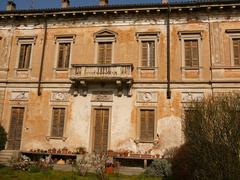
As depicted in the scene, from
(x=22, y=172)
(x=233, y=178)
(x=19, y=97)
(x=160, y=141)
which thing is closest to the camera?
(x=233, y=178)

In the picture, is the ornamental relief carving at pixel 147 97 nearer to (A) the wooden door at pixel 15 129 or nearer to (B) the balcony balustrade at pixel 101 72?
(B) the balcony balustrade at pixel 101 72

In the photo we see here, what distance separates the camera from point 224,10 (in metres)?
18.6

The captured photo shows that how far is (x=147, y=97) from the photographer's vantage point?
1830 centimetres

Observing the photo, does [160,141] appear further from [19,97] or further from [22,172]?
[19,97]

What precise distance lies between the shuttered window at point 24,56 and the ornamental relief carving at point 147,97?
784cm

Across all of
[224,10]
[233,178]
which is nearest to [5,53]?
[224,10]

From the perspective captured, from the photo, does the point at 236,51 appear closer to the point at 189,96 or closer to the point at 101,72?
the point at 189,96

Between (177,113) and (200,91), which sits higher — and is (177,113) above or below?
below

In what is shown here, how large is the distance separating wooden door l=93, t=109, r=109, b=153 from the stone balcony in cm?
150

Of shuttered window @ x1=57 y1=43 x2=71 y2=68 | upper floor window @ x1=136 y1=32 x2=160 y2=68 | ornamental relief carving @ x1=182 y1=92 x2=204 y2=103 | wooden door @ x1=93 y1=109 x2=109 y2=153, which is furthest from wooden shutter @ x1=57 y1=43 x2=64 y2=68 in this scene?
ornamental relief carving @ x1=182 y1=92 x2=204 y2=103

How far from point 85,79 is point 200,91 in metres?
6.85

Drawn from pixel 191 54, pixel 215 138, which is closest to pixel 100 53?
pixel 191 54

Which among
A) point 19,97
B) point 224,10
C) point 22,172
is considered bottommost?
point 22,172

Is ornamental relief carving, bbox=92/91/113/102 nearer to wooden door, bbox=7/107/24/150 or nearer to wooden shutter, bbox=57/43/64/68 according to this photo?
wooden shutter, bbox=57/43/64/68
